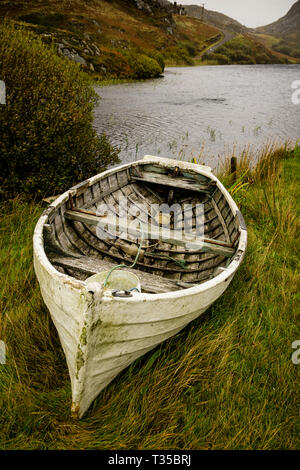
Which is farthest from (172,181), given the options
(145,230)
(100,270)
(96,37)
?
(96,37)

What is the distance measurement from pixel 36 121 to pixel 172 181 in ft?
7.17

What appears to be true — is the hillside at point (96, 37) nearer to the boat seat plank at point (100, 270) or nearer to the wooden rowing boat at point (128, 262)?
the wooden rowing boat at point (128, 262)

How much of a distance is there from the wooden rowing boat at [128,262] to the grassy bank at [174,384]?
21 centimetres

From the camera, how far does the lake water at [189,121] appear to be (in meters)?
9.08

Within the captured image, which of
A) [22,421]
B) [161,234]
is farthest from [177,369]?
Answer: [161,234]

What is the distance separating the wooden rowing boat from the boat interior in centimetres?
1

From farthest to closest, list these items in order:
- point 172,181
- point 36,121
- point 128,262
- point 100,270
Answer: point 172,181 → point 36,121 → point 128,262 → point 100,270

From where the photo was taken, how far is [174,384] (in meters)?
2.13

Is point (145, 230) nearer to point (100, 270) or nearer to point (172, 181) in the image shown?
point (100, 270)

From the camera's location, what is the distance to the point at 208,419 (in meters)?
1.95

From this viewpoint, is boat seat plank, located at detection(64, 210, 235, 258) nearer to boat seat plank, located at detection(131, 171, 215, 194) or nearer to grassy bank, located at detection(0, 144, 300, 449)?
grassy bank, located at detection(0, 144, 300, 449)

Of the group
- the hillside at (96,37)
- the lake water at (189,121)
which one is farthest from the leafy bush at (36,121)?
the hillside at (96,37)

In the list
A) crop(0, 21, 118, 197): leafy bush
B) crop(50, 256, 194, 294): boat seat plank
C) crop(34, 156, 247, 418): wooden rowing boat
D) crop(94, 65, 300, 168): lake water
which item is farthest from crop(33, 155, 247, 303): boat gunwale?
crop(94, 65, 300, 168): lake water
